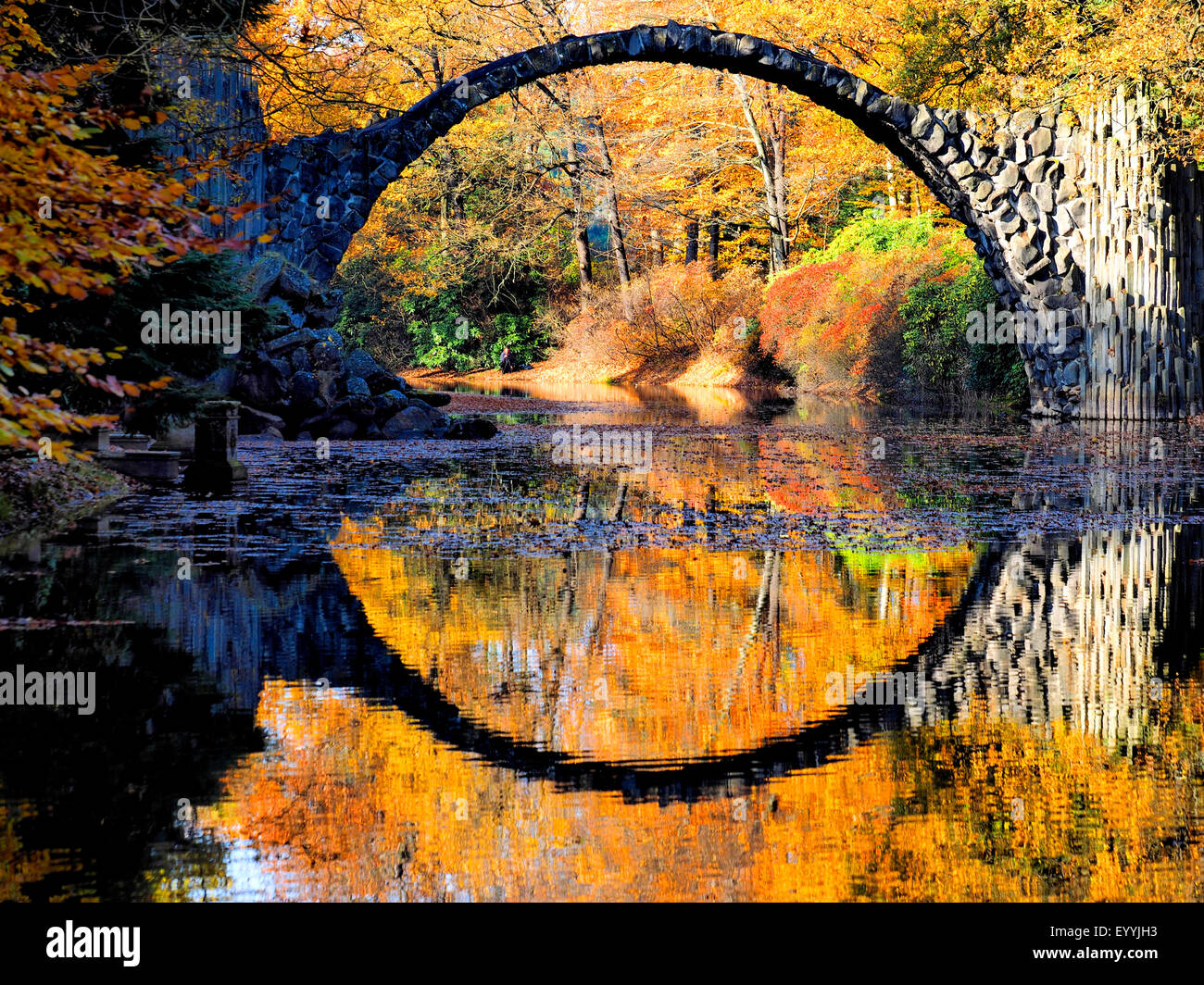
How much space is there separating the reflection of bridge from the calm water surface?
2 cm

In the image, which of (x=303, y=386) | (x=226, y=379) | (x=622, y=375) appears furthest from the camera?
(x=622, y=375)

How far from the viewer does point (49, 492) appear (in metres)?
11.4

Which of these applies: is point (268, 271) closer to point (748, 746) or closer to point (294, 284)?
point (294, 284)

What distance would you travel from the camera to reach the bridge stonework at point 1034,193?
21.5m

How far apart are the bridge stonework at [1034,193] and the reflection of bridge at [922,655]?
13594 millimetres

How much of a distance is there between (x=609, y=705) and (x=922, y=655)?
5.45 ft

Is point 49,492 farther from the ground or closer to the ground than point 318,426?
closer to the ground

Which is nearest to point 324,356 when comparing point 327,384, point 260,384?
point 327,384

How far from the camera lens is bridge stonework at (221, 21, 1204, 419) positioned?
845 inches

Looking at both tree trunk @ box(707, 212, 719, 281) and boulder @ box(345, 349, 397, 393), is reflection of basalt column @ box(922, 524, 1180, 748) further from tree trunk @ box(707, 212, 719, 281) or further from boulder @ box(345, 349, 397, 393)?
tree trunk @ box(707, 212, 719, 281)

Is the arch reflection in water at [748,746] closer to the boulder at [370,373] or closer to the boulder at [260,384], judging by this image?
the boulder at [260,384]

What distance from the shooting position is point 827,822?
4238 mm

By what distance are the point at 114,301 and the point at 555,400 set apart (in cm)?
2262
